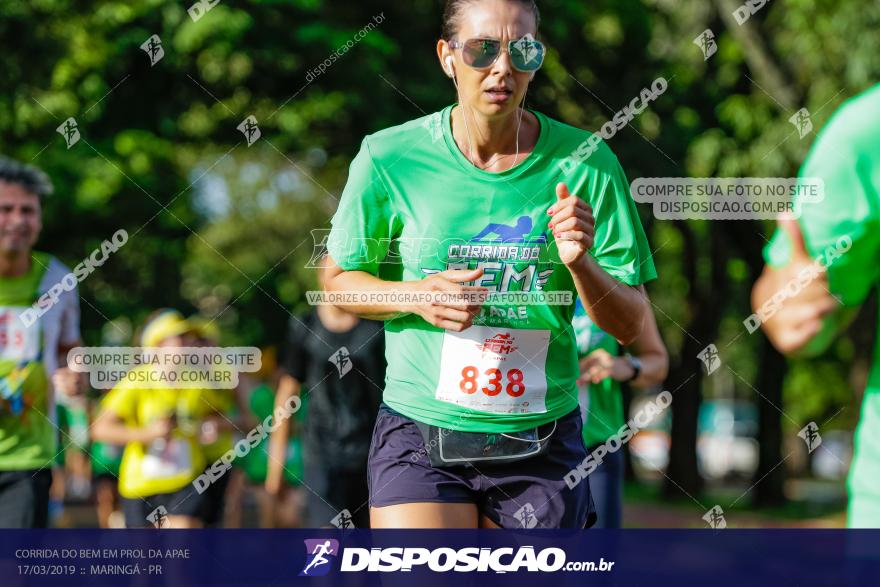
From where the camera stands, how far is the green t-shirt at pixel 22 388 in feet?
17.2

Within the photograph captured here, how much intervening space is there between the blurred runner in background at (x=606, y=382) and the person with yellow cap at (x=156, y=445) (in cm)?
212

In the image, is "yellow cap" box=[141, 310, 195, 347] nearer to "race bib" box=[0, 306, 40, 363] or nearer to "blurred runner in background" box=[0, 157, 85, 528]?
"blurred runner in background" box=[0, 157, 85, 528]

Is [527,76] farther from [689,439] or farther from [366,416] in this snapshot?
[689,439]

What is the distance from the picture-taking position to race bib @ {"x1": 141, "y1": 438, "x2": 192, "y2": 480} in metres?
6.79

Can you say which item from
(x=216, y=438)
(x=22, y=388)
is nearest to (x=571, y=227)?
(x=22, y=388)

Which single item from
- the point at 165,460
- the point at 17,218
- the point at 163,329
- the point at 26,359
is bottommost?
the point at 26,359

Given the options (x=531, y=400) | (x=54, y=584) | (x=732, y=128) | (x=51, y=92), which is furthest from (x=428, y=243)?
(x=732, y=128)

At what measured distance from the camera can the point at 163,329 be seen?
283 inches

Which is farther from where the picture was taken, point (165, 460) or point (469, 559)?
point (165, 460)

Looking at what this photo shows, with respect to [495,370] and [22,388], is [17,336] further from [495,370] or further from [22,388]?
[495,370]

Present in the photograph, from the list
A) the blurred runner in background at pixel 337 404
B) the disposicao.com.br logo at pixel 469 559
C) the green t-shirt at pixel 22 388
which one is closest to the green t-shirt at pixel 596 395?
the blurred runner in background at pixel 337 404

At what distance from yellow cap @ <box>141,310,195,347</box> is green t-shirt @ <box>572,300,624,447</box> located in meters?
2.30

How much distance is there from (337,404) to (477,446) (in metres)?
3.09

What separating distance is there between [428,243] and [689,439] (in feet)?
53.5
